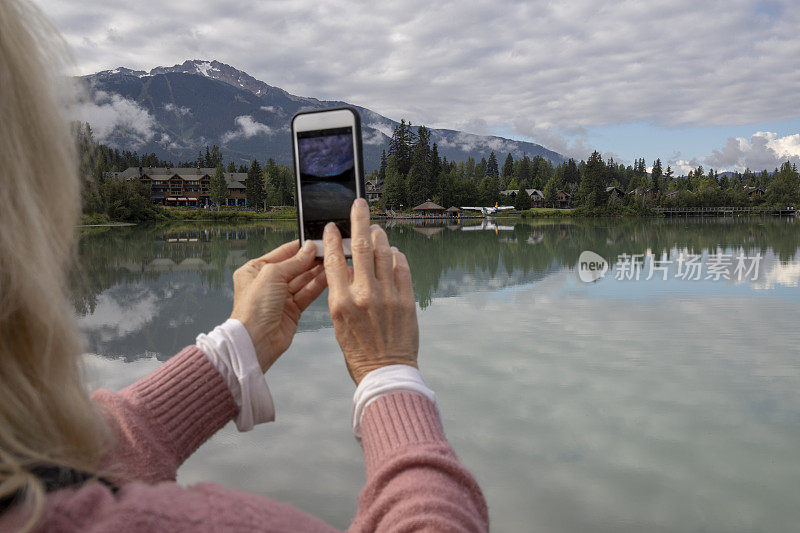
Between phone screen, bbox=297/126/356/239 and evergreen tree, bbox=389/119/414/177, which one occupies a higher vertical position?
evergreen tree, bbox=389/119/414/177

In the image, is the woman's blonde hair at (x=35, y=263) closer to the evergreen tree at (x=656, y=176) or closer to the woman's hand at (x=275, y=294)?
the woman's hand at (x=275, y=294)

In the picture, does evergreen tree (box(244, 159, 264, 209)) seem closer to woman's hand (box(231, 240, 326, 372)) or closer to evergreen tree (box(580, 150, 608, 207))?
evergreen tree (box(580, 150, 608, 207))

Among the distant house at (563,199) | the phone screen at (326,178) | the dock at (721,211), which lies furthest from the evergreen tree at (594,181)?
the phone screen at (326,178)

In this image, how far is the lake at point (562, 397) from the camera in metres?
3.82

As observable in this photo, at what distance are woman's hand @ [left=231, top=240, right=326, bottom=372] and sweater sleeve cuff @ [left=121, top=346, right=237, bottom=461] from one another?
0.12m

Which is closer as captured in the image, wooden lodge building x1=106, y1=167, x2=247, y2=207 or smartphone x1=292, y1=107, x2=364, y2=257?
smartphone x1=292, y1=107, x2=364, y2=257

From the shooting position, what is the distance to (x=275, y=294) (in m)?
1.27

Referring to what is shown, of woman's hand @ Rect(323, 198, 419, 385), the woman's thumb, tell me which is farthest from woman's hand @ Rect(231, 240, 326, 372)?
woman's hand @ Rect(323, 198, 419, 385)

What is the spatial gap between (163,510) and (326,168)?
1009 millimetres

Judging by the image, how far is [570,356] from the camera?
275 inches

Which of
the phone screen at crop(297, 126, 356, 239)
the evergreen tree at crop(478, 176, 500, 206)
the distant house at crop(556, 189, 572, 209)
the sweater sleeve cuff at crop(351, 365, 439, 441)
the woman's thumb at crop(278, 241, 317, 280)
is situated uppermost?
the phone screen at crop(297, 126, 356, 239)

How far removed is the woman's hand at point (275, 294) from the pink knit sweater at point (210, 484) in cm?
13

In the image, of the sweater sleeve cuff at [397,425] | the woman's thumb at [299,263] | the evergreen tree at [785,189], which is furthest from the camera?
the evergreen tree at [785,189]

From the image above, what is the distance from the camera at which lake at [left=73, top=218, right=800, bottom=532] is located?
3.82m
